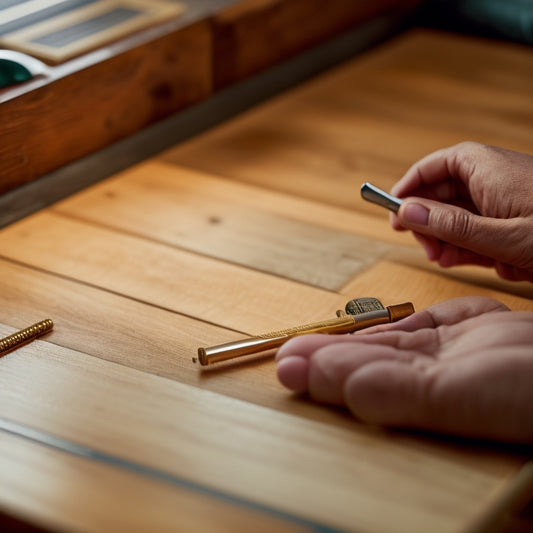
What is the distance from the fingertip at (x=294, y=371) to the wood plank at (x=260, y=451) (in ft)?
0.09

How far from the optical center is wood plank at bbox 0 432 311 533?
0.62m

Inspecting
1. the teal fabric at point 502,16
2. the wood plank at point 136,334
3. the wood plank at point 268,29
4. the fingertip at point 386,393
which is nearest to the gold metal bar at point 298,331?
the wood plank at point 136,334

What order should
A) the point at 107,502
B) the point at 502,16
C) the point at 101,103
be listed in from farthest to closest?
the point at 502,16 < the point at 101,103 < the point at 107,502

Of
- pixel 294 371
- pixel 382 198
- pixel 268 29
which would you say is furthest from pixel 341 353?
pixel 268 29

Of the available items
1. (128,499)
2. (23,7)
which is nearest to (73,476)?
(128,499)

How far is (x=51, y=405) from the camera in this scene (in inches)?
29.2

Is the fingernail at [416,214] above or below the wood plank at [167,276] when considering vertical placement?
above

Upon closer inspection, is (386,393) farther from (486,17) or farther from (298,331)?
(486,17)

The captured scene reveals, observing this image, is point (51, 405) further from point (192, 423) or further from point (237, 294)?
point (237, 294)

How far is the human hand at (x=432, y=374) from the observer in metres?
0.67

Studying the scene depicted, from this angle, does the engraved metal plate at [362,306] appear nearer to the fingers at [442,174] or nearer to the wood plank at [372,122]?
the fingers at [442,174]

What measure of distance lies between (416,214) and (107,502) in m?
0.42

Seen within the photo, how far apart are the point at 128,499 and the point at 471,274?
1.62 feet

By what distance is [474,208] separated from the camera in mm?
994
